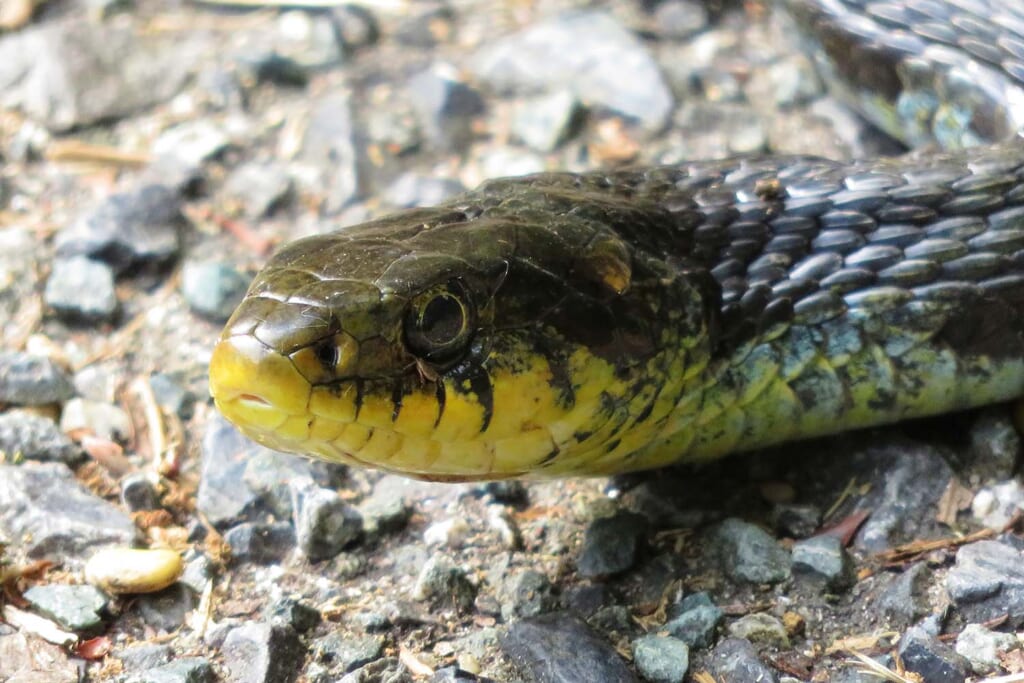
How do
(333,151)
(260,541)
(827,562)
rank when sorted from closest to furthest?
(827,562) < (260,541) < (333,151)

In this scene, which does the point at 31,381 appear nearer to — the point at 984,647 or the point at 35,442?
the point at 35,442

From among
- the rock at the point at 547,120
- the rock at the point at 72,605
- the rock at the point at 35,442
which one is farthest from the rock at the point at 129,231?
the rock at the point at 72,605

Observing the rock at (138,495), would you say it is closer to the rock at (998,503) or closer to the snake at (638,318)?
the snake at (638,318)

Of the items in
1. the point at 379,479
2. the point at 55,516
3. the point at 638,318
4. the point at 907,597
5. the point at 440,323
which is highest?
the point at 440,323

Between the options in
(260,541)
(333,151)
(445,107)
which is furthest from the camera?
(445,107)

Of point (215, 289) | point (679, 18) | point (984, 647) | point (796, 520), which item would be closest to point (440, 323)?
point (796, 520)

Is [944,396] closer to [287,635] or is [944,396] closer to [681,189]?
[681,189]
